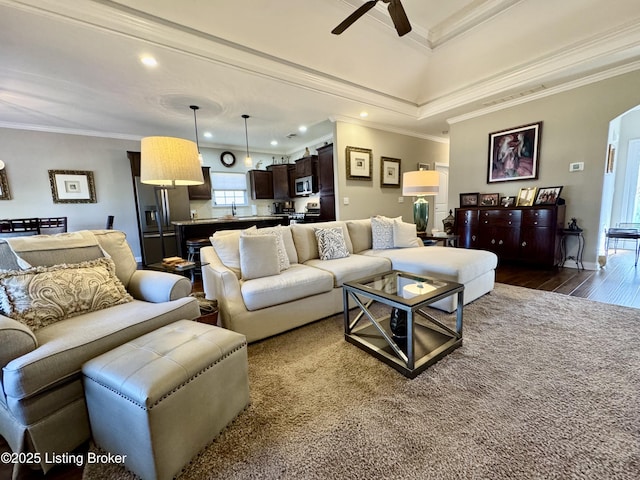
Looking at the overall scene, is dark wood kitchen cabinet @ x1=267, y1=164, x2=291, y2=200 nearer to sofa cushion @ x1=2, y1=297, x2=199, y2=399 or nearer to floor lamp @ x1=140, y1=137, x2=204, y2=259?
floor lamp @ x1=140, y1=137, x2=204, y2=259

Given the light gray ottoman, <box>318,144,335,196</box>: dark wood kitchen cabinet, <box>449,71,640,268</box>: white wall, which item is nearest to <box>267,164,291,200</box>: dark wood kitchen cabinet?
<box>318,144,335,196</box>: dark wood kitchen cabinet

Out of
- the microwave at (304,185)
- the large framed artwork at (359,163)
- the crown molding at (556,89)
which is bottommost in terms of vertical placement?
the microwave at (304,185)

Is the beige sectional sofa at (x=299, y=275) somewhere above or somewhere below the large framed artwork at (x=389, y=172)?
below

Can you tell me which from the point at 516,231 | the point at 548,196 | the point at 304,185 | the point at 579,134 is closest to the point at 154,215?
the point at 304,185

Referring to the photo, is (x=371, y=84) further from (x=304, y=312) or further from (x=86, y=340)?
(x=86, y=340)

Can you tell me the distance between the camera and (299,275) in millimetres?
2287

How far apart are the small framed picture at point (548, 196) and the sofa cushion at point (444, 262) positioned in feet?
6.40

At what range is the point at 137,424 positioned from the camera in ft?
3.19

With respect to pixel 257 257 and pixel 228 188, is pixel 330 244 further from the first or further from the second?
pixel 228 188

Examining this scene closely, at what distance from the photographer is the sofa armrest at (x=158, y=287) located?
1.73 metres

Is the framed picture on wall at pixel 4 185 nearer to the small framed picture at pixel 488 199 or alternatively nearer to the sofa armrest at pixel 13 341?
the sofa armrest at pixel 13 341

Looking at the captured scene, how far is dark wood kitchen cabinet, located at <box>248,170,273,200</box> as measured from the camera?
23.1 feet

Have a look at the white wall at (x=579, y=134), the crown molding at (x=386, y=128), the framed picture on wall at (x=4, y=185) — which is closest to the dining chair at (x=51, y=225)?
the framed picture on wall at (x=4, y=185)

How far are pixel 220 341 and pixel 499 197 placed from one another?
5.05 m
